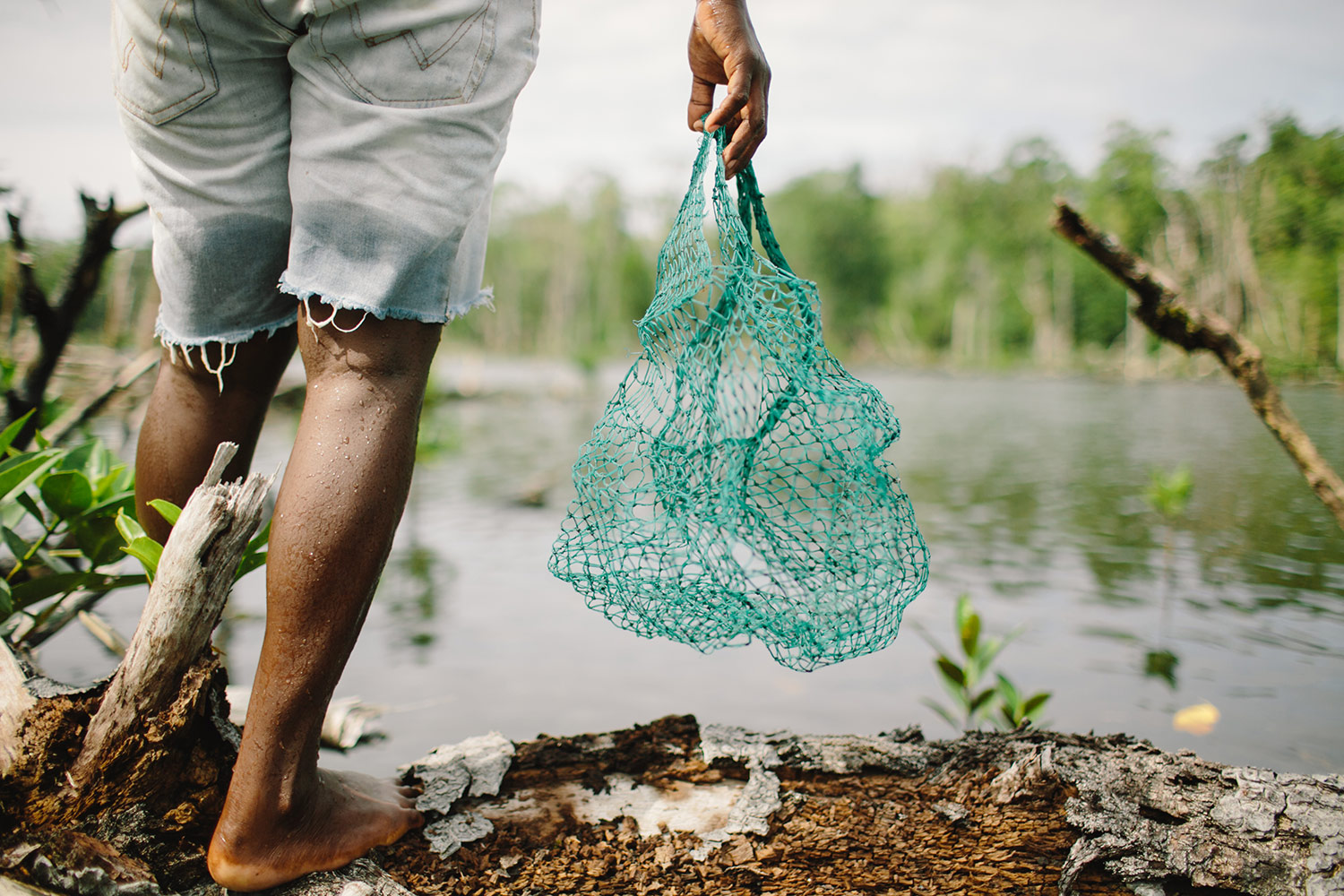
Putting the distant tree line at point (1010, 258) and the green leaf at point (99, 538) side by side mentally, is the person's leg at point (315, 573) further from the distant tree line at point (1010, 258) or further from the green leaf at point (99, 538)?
the distant tree line at point (1010, 258)

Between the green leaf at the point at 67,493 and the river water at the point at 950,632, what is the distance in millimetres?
1274

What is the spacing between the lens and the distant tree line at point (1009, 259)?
25016 mm

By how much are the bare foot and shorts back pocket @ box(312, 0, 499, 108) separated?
1067 millimetres

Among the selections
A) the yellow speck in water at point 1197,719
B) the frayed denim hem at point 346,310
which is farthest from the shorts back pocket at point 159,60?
the yellow speck in water at point 1197,719

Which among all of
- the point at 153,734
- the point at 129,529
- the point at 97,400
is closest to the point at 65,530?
the point at 129,529

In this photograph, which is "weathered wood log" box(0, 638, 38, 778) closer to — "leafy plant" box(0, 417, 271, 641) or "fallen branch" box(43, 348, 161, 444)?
"leafy plant" box(0, 417, 271, 641)

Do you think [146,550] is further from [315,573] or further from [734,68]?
[734,68]

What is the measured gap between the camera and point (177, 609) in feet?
4.01

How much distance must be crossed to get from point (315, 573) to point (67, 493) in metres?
0.93

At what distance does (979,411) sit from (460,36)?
18.9 m

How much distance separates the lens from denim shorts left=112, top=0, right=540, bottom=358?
116cm

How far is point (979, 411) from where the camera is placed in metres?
18.5

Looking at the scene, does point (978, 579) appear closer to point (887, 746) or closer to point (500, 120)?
point (887, 746)

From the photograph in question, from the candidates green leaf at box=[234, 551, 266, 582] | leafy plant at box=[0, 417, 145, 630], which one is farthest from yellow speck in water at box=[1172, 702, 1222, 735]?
leafy plant at box=[0, 417, 145, 630]
